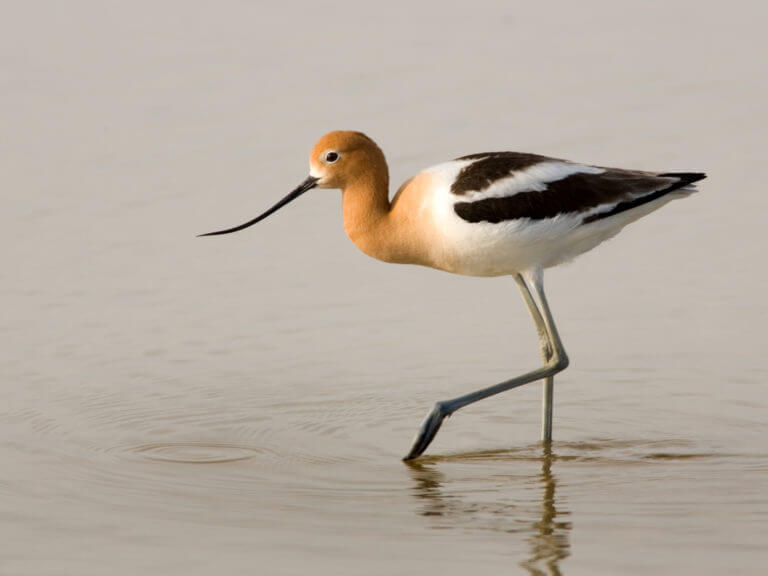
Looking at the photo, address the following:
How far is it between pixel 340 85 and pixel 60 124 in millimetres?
2301

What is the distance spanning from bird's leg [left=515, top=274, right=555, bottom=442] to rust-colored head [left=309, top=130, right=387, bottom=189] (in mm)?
960

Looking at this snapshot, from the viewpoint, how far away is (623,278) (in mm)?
10078

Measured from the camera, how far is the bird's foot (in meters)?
7.55

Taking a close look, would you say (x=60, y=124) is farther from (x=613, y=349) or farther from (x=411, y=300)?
(x=613, y=349)

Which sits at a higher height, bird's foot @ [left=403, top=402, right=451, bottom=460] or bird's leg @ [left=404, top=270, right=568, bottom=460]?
bird's leg @ [left=404, top=270, right=568, bottom=460]

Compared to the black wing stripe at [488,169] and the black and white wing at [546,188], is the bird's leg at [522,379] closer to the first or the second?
the black and white wing at [546,188]

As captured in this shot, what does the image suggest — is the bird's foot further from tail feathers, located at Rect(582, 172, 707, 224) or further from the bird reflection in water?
tail feathers, located at Rect(582, 172, 707, 224)

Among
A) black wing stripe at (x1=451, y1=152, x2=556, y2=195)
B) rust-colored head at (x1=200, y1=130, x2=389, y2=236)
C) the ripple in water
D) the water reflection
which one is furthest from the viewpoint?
rust-colored head at (x1=200, y1=130, x2=389, y2=236)

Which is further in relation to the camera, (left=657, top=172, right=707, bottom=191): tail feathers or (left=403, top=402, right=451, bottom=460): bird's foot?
(left=657, top=172, right=707, bottom=191): tail feathers

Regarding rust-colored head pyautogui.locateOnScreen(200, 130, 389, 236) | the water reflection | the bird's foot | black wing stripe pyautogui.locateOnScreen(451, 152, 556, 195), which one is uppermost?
rust-colored head pyautogui.locateOnScreen(200, 130, 389, 236)

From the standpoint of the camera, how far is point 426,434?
7547 millimetres

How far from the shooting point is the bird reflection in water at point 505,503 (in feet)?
20.5

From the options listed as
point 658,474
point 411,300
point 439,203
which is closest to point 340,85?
point 411,300

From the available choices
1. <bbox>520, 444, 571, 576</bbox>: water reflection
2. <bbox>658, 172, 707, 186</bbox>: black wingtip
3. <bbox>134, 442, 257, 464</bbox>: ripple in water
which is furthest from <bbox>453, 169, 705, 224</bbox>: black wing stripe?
<bbox>134, 442, 257, 464</bbox>: ripple in water
